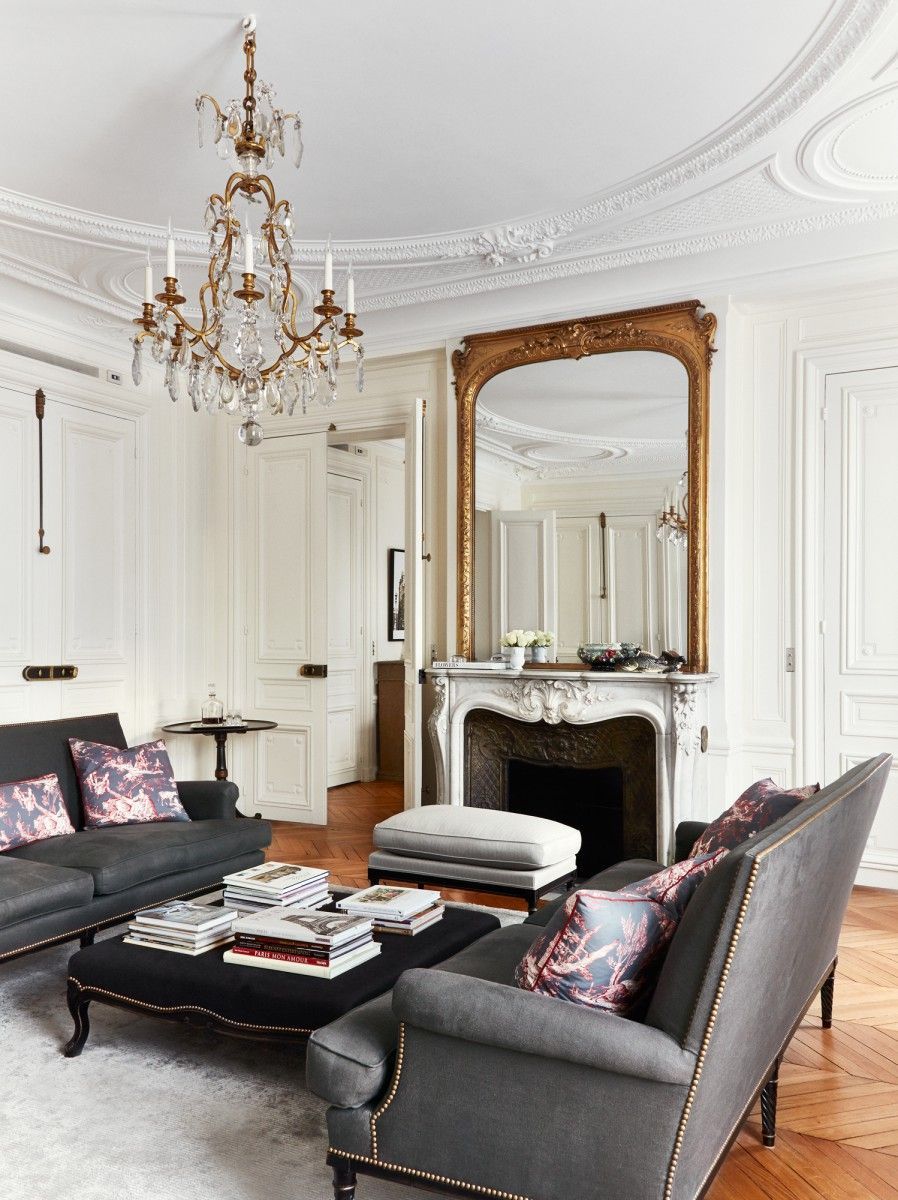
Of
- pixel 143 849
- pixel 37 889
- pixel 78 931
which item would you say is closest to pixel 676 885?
pixel 37 889

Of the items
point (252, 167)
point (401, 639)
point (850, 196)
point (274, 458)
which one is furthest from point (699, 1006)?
point (401, 639)

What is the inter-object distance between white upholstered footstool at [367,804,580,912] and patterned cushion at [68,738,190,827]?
102cm

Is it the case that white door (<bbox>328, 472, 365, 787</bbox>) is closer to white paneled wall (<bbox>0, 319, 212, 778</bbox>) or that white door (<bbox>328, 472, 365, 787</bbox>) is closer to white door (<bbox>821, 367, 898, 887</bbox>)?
white paneled wall (<bbox>0, 319, 212, 778</bbox>)

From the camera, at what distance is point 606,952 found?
1.77 meters

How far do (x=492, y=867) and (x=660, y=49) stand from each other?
2.83m

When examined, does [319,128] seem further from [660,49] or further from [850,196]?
[850,196]

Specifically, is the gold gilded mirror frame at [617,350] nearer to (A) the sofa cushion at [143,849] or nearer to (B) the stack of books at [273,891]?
(A) the sofa cushion at [143,849]

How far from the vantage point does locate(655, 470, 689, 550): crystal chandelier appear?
472cm

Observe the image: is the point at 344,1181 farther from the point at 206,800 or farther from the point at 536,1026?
the point at 206,800

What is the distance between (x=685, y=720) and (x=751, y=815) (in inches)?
77.0

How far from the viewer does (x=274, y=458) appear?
6.18 metres

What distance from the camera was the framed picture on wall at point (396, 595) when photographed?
791 centimetres

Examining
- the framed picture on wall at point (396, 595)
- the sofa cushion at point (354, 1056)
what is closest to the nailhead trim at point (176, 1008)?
the sofa cushion at point (354, 1056)

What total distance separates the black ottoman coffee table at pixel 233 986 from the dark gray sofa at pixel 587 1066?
436 mm
